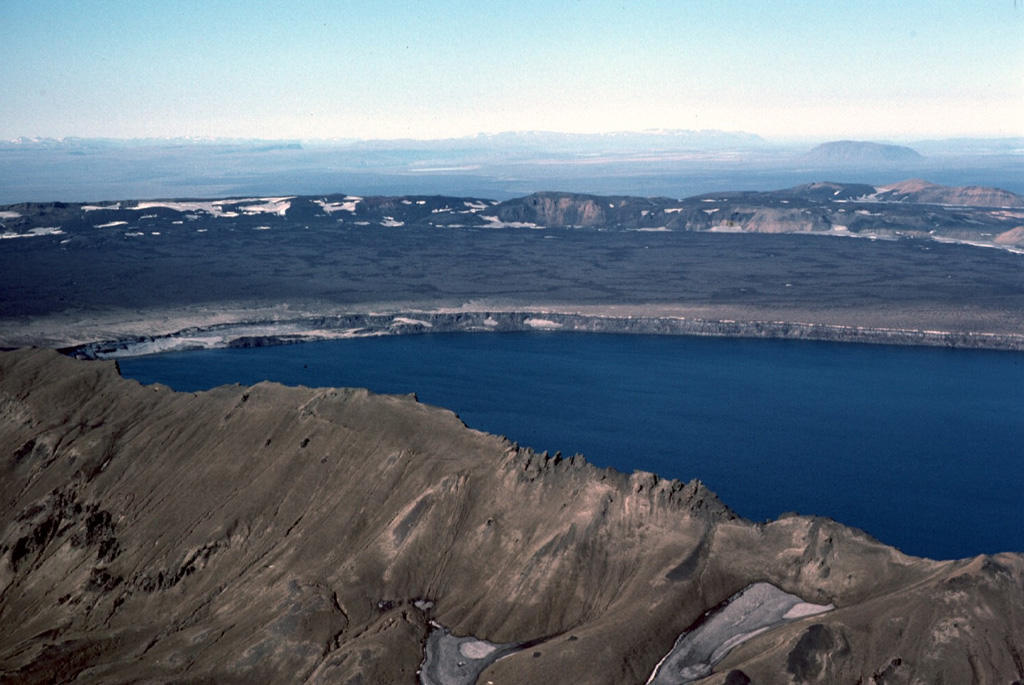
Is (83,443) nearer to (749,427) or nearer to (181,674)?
(181,674)

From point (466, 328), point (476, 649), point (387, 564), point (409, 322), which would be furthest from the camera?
point (409, 322)

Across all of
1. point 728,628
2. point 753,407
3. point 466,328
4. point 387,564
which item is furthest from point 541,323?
point 728,628

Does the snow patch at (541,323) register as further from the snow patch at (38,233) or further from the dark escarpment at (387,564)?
the snow patch at (38,233)

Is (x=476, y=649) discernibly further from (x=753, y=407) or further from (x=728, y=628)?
(x=753, y=407)

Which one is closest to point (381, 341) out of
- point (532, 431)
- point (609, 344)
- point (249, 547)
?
point (609, 344)

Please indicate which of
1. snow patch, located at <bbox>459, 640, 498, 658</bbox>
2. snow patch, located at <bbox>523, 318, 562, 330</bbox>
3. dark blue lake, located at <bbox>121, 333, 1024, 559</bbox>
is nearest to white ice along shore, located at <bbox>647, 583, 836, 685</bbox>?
snow patch, located at <bbox>459, 640, 498, 658</bbox>

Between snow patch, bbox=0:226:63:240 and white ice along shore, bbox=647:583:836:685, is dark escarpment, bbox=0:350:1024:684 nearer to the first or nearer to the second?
white ice along shore, bbox=647:583:836:685

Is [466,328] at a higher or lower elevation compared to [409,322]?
lower
